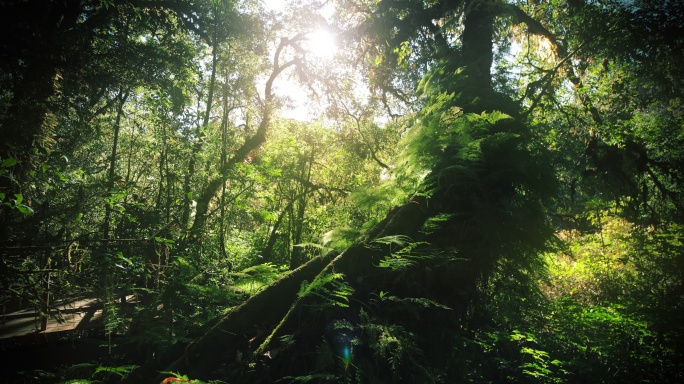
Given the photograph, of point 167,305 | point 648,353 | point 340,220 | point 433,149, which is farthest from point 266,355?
point 340,220

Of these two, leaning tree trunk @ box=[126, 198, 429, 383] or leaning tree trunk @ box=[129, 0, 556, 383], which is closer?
leaning tree trunk @ box=[129, 0, 556, 383]

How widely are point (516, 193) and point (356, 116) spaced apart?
37.6ft

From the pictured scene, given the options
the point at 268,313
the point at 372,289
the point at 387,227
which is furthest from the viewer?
the point at 387,227

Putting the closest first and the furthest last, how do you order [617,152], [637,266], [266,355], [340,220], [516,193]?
[266,355]
[516,193]
[617,152]
[637,266]
[340,220]

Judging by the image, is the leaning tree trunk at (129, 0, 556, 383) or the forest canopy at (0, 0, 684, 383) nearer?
the leaning tree trunk at (129, 0, 556, 383)

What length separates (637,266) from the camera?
9.46 meters

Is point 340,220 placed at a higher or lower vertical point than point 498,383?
higher

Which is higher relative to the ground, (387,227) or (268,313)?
(387,227)

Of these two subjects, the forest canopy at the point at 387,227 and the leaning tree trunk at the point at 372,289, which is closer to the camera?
the leaning tree trunk at the point at 372,289

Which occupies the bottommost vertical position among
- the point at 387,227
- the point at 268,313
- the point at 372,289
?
the point at 268,313

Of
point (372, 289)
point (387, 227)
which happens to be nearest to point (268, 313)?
point (372, 289)

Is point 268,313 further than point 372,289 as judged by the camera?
Yes

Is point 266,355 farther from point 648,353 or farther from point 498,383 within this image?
point 648,353

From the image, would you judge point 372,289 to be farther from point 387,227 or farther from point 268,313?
point 268,313
